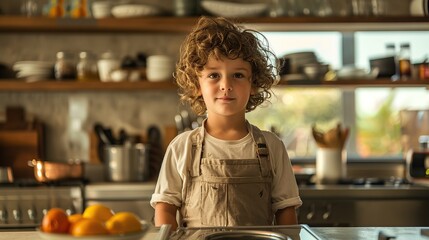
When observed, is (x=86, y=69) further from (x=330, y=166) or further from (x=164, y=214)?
(x=164, y=214)

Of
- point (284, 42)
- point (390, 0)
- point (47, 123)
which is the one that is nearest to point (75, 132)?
point (47, 123)

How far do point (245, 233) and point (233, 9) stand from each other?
2415 millimetres

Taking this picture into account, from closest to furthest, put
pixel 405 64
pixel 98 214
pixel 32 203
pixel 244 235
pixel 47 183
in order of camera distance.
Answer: pixel 98 214
pixel 244 235
pixel 32 203
pixel 47 183
pixel 405 64

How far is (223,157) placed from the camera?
1903 millimetres

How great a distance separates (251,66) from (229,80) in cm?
12

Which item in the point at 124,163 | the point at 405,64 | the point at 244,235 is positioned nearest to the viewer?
the point at 244,235

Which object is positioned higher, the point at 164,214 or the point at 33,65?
the point at 33,65

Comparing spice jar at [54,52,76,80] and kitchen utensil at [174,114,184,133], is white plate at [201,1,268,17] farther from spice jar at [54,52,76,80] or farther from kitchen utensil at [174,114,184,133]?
Answer: spice jar at [54,52,76,80]

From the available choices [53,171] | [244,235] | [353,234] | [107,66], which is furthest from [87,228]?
[107,66]

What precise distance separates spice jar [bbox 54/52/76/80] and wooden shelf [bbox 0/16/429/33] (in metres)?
0.17

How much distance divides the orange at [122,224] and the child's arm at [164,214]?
0.59m

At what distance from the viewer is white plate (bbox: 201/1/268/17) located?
3629 mm

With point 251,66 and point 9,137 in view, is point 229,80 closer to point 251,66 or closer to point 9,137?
point 251,66

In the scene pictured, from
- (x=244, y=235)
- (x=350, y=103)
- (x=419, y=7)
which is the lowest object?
(x=350, y=103)
